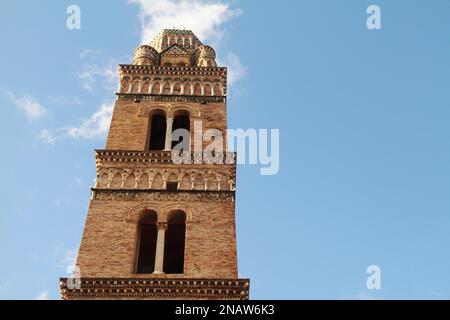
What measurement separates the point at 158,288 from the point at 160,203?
11.9 feet

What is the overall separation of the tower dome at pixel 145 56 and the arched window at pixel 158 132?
3691 mm

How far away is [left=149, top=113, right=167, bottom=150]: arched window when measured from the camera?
25688mm

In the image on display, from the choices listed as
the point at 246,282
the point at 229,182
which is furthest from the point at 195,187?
the point at 246,282

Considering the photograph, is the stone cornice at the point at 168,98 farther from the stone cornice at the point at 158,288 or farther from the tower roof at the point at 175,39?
the stone cornice at the point at 158,288

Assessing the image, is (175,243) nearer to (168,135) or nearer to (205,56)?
(168,135)

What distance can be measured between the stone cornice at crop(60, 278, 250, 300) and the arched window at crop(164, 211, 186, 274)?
2.66 meters

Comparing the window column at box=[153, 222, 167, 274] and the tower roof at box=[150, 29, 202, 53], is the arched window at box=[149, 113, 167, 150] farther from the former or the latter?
the tower roof at box=[150, 29, 202, 53]

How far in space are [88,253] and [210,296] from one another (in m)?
3.57

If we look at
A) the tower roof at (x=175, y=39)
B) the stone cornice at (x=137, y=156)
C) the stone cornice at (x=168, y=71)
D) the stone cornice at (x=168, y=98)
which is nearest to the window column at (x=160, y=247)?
the stone cornice at (x=137, y=156)

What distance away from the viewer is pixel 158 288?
61.5ft

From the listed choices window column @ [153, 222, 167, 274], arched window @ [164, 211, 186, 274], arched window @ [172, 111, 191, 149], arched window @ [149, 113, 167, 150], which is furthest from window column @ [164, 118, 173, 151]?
window column @ [153, 222, 167, 274]

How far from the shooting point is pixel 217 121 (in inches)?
1006

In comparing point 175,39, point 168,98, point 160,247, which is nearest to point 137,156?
point 160,247
